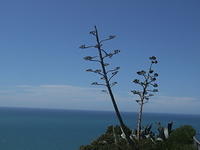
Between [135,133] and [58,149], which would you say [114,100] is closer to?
[135,133]

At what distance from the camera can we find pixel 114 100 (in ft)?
71.1

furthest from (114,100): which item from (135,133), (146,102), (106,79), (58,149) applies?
(58,149)

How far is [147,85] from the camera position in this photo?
24.1m

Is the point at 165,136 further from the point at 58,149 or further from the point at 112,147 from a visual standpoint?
the point at 58,149

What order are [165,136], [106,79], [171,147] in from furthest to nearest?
1. [165,136]
2. [106,79]
3. [171,147]

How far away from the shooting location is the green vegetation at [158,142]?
16.3 m

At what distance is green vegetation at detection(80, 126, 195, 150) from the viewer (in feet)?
53.6

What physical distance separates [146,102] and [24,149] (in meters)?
54.8

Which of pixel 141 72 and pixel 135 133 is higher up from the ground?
pixel 141 72

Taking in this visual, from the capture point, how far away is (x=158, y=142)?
2191 cm

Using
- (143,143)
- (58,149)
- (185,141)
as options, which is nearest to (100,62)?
(143,143)

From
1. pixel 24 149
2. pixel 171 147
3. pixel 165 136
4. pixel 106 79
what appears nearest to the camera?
pixel 171 147

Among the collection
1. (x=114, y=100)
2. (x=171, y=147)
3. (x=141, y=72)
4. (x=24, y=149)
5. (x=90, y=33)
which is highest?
(x=90, y=33)

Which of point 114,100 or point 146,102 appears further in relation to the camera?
point 146,102
